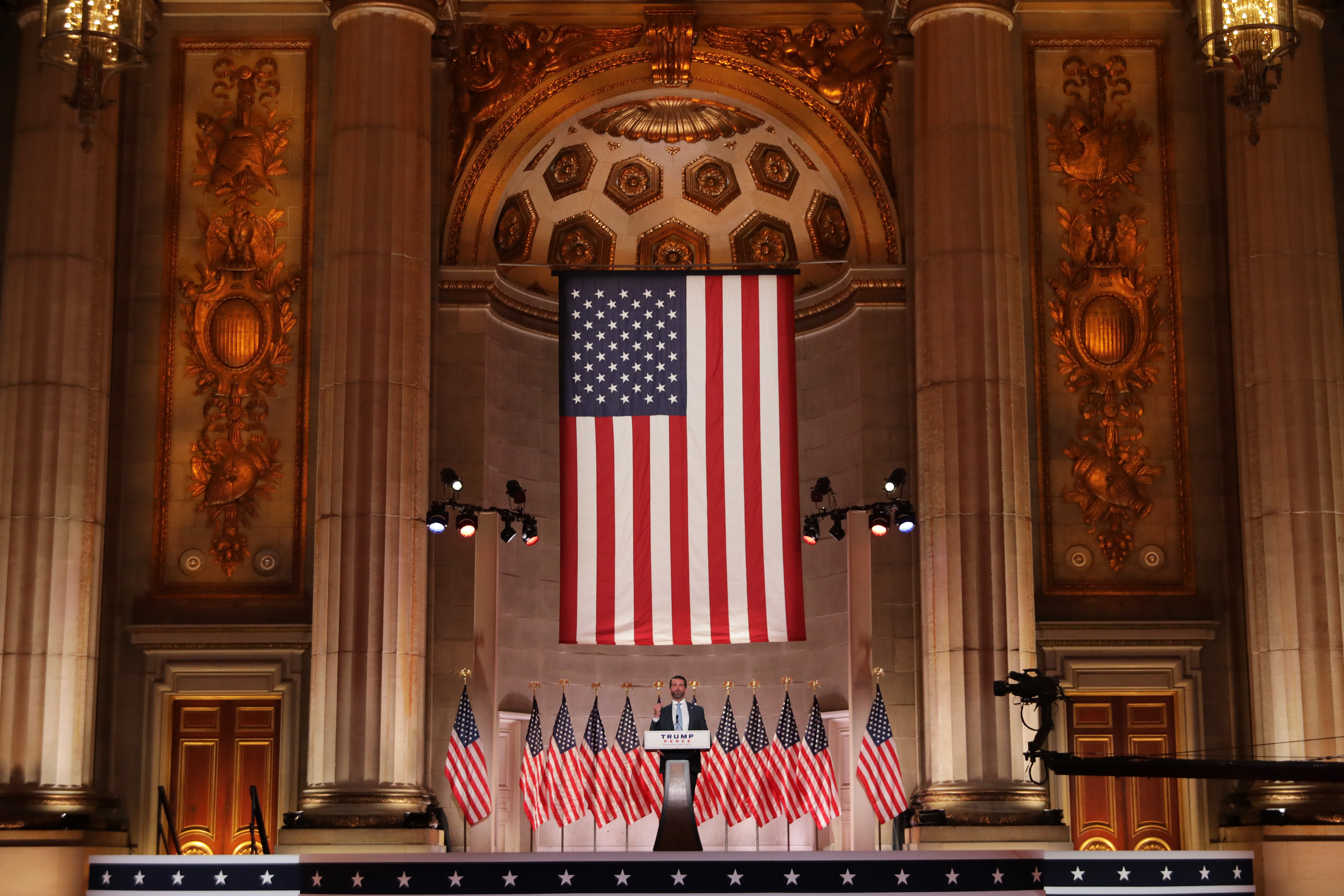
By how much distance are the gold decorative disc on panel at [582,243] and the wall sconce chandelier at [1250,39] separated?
37.7 feet

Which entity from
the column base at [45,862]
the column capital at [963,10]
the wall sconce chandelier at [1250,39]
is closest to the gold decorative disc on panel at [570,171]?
the column capital at [963,10]

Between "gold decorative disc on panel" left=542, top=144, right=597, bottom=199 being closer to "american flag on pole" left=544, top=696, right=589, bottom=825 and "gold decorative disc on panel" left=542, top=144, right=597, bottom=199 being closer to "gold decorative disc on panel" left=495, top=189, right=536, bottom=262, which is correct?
"gold decorative disc on panel" left=495, top=189, right=536, bottom=262

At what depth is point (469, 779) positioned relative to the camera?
20828mm

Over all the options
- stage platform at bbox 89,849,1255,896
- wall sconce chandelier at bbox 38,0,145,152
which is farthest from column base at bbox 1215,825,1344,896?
wall sconce chandelier at bbox 38,0,145,152

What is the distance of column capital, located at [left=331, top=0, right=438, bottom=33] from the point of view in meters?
22.4

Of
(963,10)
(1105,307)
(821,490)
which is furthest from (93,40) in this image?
(1105,307)

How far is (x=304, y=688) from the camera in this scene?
22.1m

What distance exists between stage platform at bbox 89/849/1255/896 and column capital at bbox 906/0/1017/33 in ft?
35.6

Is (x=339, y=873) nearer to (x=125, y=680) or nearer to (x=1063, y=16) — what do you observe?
(x=125, y=680)

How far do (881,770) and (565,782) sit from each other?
3.99 metres

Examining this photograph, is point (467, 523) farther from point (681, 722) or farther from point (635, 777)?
point (635, 777)

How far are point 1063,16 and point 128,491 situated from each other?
14.3 m

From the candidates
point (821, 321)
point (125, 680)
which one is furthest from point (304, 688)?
point (821, 321)

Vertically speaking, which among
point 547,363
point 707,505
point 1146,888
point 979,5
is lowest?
point 1146,888
